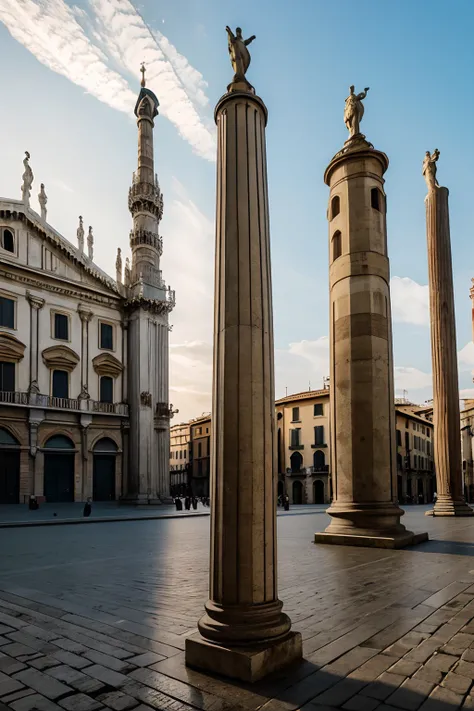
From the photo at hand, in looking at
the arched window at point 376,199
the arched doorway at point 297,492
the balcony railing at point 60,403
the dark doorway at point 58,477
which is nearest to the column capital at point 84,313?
the balcony railing at point 60,403

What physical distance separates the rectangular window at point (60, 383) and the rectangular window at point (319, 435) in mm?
25708

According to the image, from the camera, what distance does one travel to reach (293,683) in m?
3.65

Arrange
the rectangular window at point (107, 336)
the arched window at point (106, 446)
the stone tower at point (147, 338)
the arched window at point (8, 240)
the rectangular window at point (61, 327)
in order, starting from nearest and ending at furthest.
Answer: the arched window at point (8, 240) → the rectangular window at point (61, 327) → the arched window at point (106, 446) → the stone tower at point (147, 338) → the rectangular window at point (107, 336)

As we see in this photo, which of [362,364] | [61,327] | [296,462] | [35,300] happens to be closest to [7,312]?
[35,300]

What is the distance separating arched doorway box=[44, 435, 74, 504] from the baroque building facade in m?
0.06

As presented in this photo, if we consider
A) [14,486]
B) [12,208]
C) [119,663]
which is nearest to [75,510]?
[14,486]

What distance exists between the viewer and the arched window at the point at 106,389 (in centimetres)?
3538

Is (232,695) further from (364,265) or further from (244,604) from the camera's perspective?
A: (364,265)

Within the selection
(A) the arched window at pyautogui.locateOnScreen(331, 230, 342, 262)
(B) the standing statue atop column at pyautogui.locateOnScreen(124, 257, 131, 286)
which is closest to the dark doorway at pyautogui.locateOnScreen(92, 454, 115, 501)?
(B) the standing statue atop column at pyautogui.locateOnScreen(124, 257, 131, 286)

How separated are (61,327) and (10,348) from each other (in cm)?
388

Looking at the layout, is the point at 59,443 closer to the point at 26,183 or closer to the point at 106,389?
the point at 106,389

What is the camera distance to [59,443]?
32750 mm

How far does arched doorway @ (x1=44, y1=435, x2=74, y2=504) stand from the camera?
31.9 m

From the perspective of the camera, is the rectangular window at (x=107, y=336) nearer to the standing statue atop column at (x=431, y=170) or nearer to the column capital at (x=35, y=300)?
the column capital at (x=35, y=300)
